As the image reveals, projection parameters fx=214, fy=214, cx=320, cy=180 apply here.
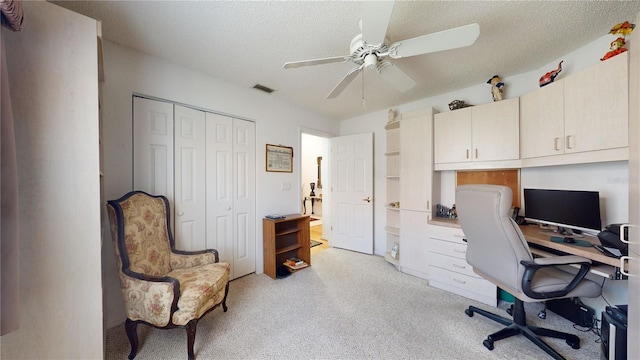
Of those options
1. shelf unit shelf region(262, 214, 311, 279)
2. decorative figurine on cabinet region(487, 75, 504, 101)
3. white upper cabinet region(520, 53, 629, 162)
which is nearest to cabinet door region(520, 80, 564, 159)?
white upper cabinet region(520, 53, 629, 162)

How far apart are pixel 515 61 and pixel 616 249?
180cm

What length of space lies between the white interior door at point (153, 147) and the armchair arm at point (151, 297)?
83 cm

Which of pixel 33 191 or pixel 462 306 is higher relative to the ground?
pixel 33 191

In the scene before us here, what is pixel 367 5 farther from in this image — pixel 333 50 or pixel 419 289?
pixel 419 289

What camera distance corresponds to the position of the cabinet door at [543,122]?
177cm

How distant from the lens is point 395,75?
1713 millimetres

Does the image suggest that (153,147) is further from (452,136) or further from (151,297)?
(452,136)

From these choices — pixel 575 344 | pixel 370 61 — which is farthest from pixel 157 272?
pixel 575 344

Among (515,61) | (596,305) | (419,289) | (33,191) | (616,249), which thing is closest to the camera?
(33,191)

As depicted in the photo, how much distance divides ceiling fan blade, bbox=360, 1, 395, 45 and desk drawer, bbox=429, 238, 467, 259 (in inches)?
86.1

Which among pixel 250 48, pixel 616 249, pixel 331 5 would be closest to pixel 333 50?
pixel 331 5

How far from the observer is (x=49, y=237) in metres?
1.02

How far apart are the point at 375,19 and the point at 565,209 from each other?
2.23 metres

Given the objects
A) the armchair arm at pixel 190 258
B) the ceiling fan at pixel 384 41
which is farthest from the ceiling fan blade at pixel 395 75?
the armchair arm at pixel 190 258
